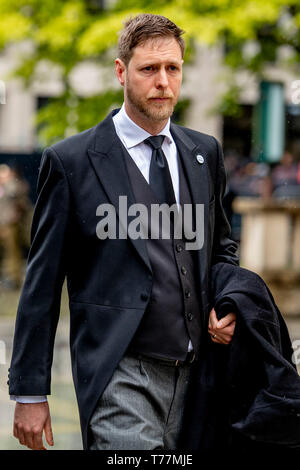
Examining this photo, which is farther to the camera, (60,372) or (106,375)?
(60,372)

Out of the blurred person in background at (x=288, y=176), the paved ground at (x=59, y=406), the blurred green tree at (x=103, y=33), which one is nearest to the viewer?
the paved ground at (x=59, y=406)

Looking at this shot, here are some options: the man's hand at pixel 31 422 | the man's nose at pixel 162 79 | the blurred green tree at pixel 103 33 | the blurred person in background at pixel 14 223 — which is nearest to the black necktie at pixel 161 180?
the man's nose at pixel 162 79

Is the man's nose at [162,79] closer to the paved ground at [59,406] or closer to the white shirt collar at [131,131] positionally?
the white shirt collar at [131,131]

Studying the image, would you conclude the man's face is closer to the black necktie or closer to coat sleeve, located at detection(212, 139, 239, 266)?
the black necktie

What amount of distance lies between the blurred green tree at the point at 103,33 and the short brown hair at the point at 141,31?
751cm

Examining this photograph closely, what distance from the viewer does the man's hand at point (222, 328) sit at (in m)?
2.56

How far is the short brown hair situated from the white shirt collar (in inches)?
7.5

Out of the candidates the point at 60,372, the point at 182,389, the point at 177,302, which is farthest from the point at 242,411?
the point at 60,372

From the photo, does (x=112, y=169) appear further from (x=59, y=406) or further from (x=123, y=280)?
(x=59, y=406)

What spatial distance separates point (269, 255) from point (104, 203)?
9.30 m

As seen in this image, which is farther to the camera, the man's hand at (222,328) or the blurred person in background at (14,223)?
the blurred person in background at (14,223)

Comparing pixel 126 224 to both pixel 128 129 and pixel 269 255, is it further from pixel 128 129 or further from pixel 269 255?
pixel 269 255

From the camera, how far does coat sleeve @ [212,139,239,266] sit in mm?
2828

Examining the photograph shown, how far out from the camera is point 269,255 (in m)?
11.7
